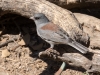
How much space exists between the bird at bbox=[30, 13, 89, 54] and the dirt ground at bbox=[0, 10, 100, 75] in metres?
0.60

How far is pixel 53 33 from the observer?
18.0 ft

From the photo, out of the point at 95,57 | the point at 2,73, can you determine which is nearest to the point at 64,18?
the point at 95,57

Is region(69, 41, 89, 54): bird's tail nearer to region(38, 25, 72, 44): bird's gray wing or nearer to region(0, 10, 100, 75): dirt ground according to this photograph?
region(38, 25, 72, 44): bird's gray wing

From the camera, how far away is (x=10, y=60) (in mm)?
5984

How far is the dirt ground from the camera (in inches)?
228

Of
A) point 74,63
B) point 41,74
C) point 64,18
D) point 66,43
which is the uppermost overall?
point 64,18

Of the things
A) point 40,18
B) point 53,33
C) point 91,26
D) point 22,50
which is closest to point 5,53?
point 22,50

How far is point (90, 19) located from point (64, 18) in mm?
1134

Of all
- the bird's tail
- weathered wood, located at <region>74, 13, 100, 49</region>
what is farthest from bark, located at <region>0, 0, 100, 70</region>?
weathered wood, located at <region>74, 13, 100, 49</region>

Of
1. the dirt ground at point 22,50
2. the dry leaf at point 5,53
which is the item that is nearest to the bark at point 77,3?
the dirt ground at point 22,50

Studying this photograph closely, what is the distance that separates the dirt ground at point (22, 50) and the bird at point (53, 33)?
602 millimetres

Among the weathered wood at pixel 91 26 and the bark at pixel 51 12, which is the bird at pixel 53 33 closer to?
the bark at pixel 51 12

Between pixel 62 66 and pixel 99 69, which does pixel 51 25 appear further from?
pixel 99 69

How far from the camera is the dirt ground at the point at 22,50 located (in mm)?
5793
